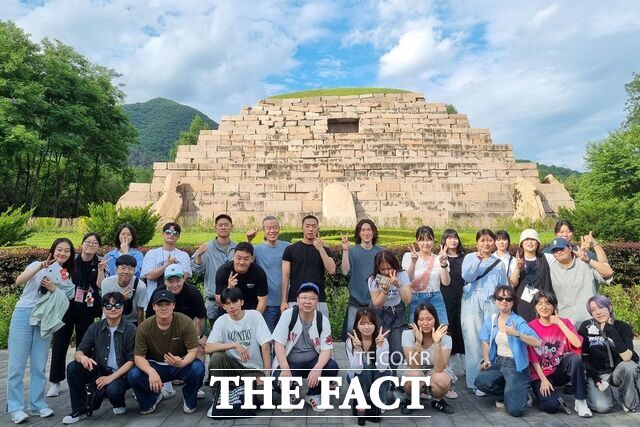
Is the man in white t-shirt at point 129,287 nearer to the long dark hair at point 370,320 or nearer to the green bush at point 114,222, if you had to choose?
the long dark hair at point 370,320

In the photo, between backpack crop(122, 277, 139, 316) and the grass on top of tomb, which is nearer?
backpack crop(122, 277, 139, 316)

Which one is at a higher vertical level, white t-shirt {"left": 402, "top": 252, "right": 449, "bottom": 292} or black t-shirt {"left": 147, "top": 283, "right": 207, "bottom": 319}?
white t-shirt {"left": 402, "top": 252, "right": 449, "bottom": 292}

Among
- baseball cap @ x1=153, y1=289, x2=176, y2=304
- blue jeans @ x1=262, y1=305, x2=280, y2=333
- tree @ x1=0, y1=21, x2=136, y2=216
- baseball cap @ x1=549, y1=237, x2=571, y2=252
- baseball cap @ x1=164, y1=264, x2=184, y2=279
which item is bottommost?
blue jeans @ x1=262, y1=305, x2=280, y2=333

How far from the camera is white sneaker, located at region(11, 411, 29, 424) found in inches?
173

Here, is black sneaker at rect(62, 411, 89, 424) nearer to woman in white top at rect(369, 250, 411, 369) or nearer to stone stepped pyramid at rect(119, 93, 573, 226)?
woman in white top at rect(369, 250, 411, 369)

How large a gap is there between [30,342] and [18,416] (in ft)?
2.41

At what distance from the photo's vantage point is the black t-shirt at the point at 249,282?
203 inches

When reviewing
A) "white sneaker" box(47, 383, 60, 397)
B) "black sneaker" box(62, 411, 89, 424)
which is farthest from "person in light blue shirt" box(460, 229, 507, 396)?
"white sneaker" box(47, 383, 60, 397)

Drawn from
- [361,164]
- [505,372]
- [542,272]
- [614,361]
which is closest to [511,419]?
[505,372]

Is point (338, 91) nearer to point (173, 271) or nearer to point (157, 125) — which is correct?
point (173, 271)

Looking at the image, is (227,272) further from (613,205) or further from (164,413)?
(613,205)

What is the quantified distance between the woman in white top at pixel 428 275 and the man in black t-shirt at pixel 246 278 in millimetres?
1718

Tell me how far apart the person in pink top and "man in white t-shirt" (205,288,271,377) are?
2819mm

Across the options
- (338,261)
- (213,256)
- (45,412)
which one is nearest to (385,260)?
(213,256)
